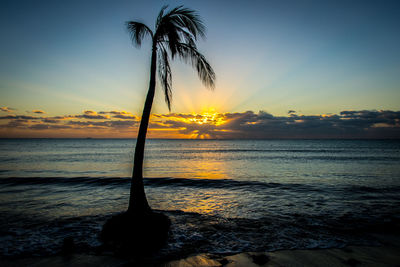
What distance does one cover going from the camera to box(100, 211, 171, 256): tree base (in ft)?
19.3

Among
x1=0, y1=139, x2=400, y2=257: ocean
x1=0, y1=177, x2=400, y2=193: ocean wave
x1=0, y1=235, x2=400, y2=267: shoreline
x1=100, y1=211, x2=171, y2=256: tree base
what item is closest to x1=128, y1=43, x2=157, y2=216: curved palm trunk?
x1=100, y1=211, x2=171, y2=256: tree base

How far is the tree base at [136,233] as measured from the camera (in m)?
5.89

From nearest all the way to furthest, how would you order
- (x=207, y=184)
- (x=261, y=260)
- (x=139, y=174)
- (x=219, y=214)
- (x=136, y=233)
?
1. (x=261, y=260)
2. (x=136, y=233)
3. (x=139, y=174)
4. (x=219, y=214)
5. (x=207, y=184)

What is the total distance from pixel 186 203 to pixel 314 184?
10.8m

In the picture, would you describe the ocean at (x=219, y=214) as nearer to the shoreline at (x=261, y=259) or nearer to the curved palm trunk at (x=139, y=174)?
the shoreline at (x=261, y=259)

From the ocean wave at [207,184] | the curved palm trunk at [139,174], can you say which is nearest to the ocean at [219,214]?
the ocean wave at [207,184]

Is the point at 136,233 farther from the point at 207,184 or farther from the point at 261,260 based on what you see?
the point at 207,184

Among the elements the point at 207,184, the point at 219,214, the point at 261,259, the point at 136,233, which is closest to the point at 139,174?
the point at 136,233

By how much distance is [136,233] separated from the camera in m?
6.30

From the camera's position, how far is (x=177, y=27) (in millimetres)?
6770

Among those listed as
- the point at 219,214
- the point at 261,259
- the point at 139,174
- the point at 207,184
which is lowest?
the point at 207,184

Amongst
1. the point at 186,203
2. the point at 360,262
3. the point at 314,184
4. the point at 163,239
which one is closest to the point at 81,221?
the point at 163,239

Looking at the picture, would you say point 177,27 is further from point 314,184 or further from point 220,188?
point 314,184

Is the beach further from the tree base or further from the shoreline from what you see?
the tree base
